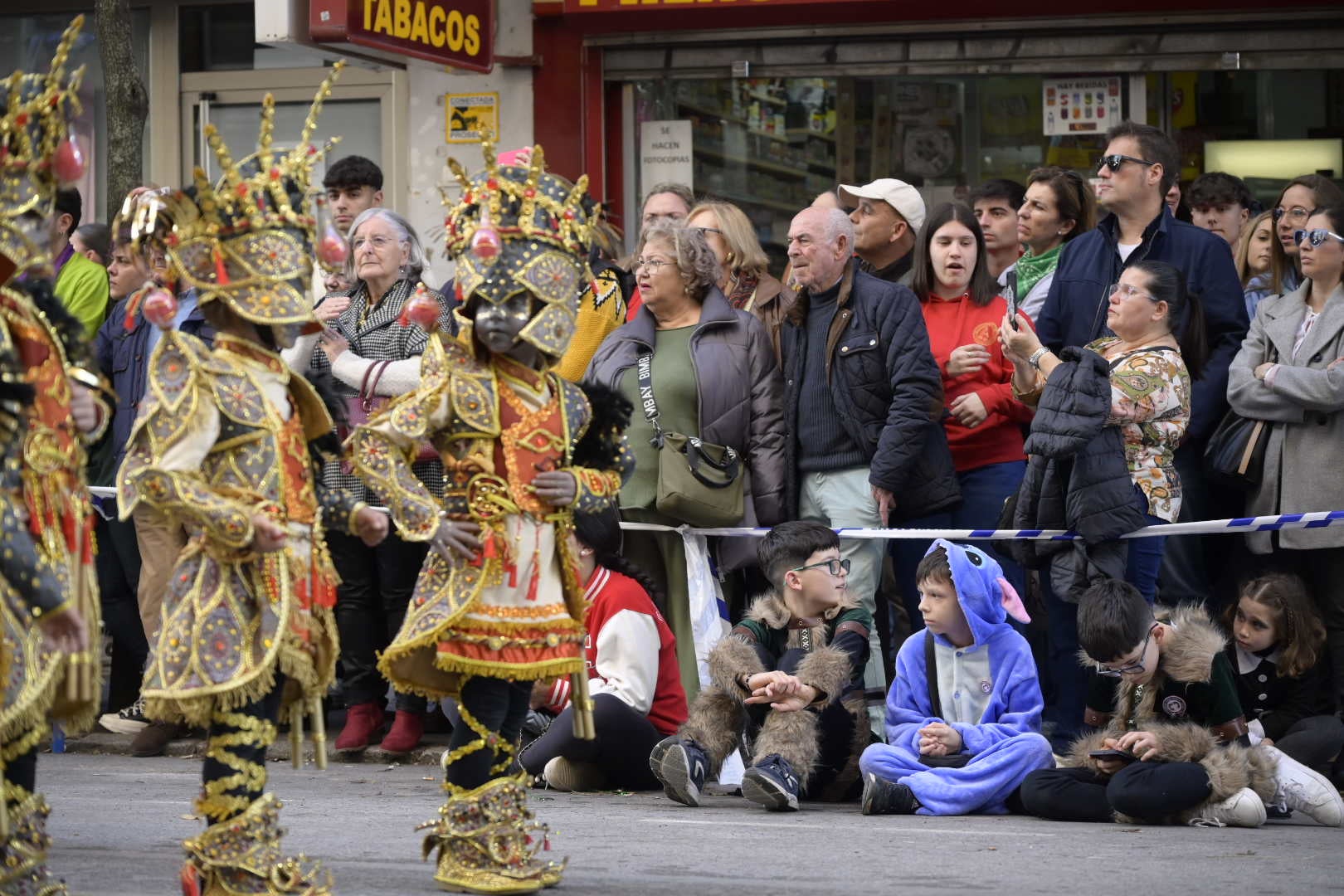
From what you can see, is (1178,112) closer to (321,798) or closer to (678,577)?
(678,577)

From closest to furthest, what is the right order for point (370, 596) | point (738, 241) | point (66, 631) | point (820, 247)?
point (66, 631) → point (820, 247) → point (370, 596) → point (738, 241)

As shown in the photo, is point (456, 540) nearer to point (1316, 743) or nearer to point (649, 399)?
point (649, 399)

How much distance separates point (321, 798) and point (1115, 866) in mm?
3245

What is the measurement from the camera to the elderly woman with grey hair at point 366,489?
9.24 metres

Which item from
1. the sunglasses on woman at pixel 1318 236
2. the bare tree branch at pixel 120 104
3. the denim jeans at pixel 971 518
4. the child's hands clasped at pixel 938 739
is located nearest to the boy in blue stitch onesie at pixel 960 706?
the child's hands clasped at pixel 938 739

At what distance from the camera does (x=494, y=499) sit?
6328 millimetres

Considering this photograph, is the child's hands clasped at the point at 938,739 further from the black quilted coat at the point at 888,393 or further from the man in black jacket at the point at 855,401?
the black quilted coat at the point at 888,393

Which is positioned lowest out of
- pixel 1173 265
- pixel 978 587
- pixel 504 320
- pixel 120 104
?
pixel 978 587

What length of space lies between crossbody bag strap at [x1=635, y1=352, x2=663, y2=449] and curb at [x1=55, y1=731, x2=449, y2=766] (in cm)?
174

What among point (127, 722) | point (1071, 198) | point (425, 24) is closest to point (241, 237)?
point (127, 722)

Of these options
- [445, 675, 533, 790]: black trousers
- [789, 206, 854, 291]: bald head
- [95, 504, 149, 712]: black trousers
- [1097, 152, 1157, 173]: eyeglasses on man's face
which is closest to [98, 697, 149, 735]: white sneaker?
[95, 504, 149, 712]: black trousers

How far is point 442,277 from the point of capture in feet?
42.9

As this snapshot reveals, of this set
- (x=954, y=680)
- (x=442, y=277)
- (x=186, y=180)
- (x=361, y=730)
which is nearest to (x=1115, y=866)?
(x=954, y=680)

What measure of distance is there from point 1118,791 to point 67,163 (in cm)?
437
